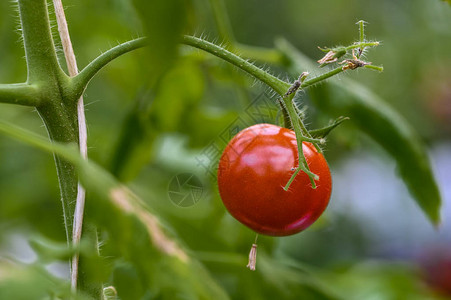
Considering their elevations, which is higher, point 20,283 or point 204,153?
point 204,153

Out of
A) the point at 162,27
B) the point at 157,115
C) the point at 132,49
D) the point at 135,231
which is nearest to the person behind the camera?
the point at 162,27

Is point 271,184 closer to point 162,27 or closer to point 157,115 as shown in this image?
point 162,27

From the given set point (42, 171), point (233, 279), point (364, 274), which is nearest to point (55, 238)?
point (42, 171)

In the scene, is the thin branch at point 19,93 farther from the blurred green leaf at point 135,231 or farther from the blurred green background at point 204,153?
the blurred green background at point 204,153

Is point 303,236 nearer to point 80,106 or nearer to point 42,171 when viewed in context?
point 42,171

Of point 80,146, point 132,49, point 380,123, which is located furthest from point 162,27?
point 380,123

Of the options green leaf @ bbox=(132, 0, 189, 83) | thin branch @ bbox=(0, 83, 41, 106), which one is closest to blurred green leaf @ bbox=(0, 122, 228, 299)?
thin branch @ bbox=(0, 83, 41, 106)

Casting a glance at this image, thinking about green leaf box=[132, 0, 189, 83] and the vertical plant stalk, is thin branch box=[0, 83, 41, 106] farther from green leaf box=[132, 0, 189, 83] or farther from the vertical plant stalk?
green leaf box=[132, 0, 189, 83]
